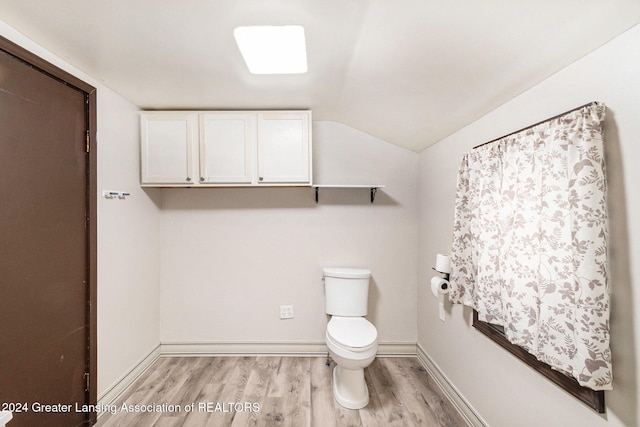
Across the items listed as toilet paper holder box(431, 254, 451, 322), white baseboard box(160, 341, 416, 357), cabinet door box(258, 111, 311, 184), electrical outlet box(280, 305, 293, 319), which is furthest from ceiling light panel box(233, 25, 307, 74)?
white baseboard box(160, 341, 416, 357)

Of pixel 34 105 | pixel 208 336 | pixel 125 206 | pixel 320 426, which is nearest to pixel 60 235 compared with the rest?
pixel 125 206

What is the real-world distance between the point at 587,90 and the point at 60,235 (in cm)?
262

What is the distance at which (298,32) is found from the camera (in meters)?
1.23

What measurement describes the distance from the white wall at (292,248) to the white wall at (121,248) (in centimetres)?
26

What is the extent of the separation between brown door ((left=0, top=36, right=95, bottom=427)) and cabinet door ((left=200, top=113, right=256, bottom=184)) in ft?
2.41

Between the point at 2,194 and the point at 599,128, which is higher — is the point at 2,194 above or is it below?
below

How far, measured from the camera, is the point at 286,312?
2570mm

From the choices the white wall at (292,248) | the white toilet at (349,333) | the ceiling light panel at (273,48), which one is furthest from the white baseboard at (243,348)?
the ceiling light panel at (273,48)

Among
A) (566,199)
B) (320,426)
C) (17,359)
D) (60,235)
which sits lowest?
(320,426)

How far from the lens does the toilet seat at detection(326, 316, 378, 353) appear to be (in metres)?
1.85

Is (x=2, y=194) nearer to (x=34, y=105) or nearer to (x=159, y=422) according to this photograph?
(x=34, y=105)

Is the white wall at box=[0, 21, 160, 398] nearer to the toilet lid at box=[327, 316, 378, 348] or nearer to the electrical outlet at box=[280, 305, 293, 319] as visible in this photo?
the electrical outlet at box=[280, 305, 293, 319]

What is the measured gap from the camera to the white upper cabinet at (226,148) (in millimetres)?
2188

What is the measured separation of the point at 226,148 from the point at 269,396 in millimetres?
1953
